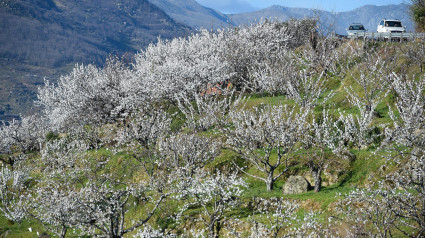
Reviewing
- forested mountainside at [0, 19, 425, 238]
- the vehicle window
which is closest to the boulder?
forested mountainside at [0, 19, 425, 238]

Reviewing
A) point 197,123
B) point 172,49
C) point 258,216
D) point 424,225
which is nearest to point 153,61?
point 172,49

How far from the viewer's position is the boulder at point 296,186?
20.8 m

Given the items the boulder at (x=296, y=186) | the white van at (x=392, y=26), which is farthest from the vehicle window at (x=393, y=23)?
the boulder at (x=296, y=186)

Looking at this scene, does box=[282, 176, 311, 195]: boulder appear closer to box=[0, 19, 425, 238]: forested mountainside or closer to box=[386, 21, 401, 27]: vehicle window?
box=[0, 19, 425, 238]: forested mountainside

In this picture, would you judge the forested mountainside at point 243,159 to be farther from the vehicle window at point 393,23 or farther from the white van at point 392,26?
the vehicle window at point 393,23

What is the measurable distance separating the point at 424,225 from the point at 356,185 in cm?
908

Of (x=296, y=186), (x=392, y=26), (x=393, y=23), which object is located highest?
(x=393, y=23)

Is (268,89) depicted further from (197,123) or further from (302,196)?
(302,196)

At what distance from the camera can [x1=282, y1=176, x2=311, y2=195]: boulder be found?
2083cm

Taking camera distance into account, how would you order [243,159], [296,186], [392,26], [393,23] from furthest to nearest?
[393,23]
[392,26]
[243,159]
[296,186]

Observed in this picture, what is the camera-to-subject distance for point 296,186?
20906 millimetres

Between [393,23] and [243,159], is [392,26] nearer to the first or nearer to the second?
[393,23]

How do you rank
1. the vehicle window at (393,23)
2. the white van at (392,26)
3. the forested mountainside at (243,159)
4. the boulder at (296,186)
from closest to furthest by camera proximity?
the forested mountainside at (243,159)
the boulder at (296,186)
the white van at (392,26)
the vehicle window at (393,23)

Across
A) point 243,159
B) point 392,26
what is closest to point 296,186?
point 243,159
